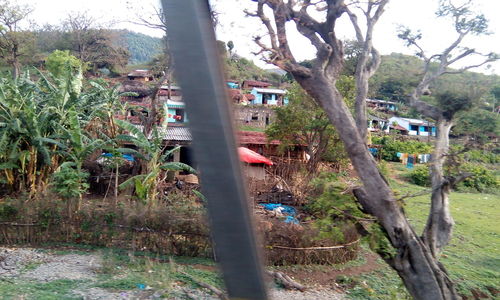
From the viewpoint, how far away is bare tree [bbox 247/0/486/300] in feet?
13.7

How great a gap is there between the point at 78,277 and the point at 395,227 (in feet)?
16.6

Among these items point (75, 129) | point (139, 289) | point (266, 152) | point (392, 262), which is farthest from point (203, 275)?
point (266, 152)

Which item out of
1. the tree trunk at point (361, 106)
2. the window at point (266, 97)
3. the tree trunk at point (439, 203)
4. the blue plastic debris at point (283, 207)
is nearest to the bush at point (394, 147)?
the window at point (266, 97)

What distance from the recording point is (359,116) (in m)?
5.18

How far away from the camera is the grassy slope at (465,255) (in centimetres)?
717

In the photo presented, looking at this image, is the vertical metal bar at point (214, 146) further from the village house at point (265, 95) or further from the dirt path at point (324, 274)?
the village house at point (265, 95)

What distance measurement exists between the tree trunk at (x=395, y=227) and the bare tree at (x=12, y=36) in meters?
28.5

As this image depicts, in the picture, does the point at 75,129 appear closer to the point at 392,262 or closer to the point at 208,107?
the point at 392,262

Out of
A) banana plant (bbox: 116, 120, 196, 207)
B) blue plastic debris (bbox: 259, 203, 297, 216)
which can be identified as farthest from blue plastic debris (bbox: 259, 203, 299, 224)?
banana plant (bbox: 116, 120, 196, 207)

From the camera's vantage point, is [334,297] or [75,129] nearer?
[334,297]

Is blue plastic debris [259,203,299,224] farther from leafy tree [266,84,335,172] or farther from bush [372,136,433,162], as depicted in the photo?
bush [372,136,433,162]

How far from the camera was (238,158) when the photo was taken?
3.41 feet

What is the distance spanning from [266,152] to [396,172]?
32.4 ft

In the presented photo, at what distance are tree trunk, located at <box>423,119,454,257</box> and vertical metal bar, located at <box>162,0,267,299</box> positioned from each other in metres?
3.88
